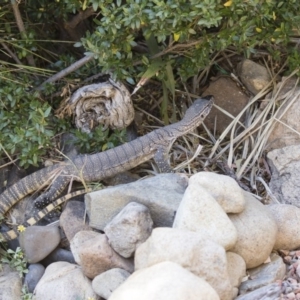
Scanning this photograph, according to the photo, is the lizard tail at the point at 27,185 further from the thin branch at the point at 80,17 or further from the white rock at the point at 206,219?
the white rock at the point at 206,219

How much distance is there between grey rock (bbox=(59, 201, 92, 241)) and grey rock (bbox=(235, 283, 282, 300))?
53.1 inches

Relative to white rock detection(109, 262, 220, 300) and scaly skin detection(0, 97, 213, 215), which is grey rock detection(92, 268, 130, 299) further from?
scaly skin detection(0, 97, 213, 215)

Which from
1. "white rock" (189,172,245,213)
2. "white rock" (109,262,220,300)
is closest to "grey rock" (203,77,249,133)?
"white rock" (189,172,245,213)

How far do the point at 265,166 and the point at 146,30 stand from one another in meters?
1.56

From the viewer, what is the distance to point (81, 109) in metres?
5.21

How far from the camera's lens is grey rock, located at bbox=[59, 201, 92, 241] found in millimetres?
4371

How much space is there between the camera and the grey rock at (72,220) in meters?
4.37

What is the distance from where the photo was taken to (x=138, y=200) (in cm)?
408

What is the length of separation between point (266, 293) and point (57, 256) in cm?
164

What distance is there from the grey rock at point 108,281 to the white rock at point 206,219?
0.44 meters

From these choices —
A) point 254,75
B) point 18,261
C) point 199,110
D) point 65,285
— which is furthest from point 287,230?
point 254,75

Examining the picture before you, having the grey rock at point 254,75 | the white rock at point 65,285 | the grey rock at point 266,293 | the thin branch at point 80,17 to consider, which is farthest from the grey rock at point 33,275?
the grey rock at point 254,75

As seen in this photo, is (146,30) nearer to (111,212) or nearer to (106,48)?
(106,48)

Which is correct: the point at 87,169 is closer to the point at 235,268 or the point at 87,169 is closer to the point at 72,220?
the point at 72,220
